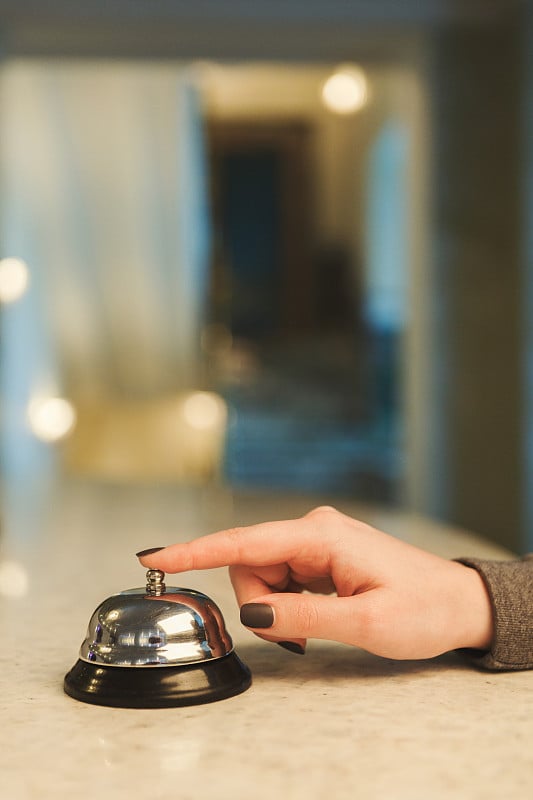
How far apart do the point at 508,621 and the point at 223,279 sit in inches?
368

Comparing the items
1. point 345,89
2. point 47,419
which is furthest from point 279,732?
point 345,89

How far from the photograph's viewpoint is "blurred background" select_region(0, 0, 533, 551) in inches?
128

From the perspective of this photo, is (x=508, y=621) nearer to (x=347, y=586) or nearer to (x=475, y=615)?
(x=475, y=615)

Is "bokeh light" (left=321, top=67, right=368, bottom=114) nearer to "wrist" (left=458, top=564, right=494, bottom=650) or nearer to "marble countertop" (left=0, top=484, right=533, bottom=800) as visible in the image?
"marble countertop" (left=0, top=484, right=533, bottom=800)

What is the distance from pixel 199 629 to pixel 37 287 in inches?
176

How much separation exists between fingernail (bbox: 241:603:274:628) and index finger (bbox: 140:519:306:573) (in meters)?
0.04

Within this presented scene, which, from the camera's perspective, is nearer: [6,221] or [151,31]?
[151,31]

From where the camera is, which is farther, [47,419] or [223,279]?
[223,279]

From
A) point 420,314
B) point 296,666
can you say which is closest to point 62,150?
point 420,314

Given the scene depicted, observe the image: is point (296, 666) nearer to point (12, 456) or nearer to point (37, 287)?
point (12, 456)

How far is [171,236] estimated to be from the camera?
5.46 meters

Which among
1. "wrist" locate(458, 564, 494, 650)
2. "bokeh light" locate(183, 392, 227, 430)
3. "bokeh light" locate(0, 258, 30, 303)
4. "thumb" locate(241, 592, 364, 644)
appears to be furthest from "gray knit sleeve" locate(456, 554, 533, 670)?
"bokeh light" locate(183, 392, 227, 430)

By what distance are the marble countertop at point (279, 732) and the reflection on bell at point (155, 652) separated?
0.5 inches

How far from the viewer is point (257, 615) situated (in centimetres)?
75
